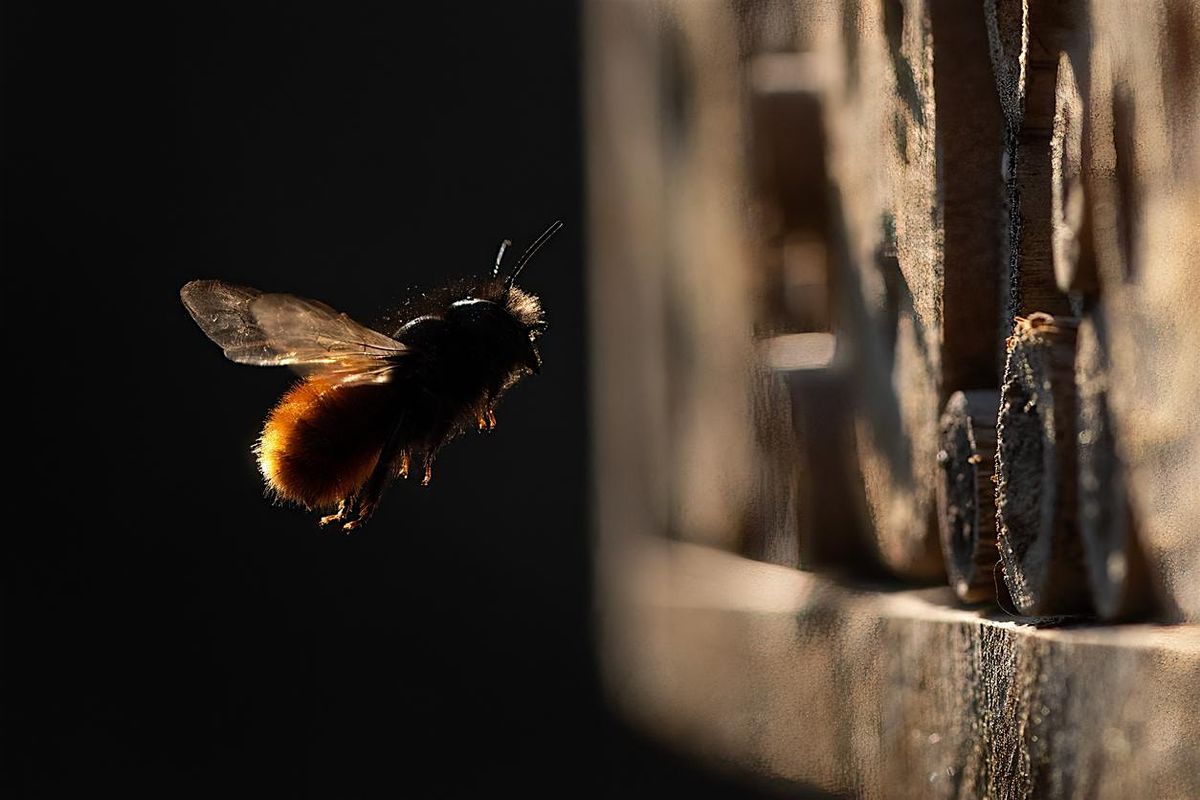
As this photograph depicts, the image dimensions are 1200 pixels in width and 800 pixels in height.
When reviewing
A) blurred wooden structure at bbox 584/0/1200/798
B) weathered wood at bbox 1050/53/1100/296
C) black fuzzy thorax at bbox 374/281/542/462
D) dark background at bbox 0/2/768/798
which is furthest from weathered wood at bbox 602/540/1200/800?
dark background at bbox 0/2/768/798

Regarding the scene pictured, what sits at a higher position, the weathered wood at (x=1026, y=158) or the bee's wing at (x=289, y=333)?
the weathered wood at (x=1026, y=158)

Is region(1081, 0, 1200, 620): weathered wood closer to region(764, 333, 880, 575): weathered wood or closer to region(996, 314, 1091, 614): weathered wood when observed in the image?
region(996, 314, 1091, 614): weathered wood

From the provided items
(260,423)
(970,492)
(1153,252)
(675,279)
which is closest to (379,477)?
(970,492)

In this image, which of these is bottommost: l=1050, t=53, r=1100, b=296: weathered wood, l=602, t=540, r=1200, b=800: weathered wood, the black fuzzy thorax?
l=602, t=540, r=1200, b=800: weathered wood

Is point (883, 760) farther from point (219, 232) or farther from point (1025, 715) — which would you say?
point (219, 232)

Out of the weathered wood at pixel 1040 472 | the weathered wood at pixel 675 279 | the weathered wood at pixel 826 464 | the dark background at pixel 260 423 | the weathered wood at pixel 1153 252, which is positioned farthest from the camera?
the dark background at pixel 260 423

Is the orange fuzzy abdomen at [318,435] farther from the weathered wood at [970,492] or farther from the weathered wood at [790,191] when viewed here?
the weathered wood at [790,191]

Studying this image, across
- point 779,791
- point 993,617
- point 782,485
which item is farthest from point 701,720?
point 993,617

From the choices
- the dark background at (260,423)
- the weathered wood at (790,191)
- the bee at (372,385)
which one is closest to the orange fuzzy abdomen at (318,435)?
the bee at (372,385)
